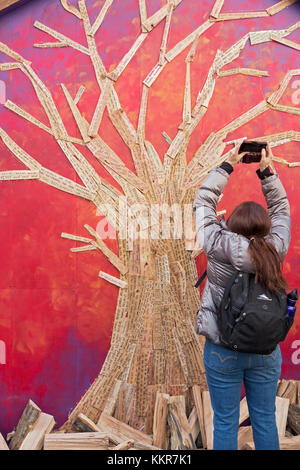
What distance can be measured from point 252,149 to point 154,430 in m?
1.92

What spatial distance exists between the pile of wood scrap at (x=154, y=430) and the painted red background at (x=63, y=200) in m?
0.16

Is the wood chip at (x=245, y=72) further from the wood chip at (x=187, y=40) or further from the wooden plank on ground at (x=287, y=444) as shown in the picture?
the wooden plank on ground at (x=287, y=444)

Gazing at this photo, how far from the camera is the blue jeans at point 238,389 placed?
2.12 meters

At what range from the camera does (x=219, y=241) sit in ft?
6.97

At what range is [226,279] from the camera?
2.14 metres

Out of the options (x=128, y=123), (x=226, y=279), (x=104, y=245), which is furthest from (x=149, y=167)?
(x=226, y=279)

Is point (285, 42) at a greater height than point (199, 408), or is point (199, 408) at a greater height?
point (285, 42)

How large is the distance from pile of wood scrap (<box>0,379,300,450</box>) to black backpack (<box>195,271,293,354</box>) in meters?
1.13

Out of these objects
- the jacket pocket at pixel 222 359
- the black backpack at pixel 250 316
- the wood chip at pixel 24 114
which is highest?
the wood chip at pixel 24 114

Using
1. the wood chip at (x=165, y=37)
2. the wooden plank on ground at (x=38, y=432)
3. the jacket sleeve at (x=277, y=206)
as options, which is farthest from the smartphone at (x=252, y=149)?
the wooden plank on ground at (x=38, y=432)

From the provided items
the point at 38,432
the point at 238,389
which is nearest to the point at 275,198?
the point at 238,389

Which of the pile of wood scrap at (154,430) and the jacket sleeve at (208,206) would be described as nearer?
the jacket sleeve at (208,206)

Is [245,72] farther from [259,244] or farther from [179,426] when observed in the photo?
[179,426]

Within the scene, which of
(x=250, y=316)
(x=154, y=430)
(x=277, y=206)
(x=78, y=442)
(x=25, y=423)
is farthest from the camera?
(x=25, y=423)
